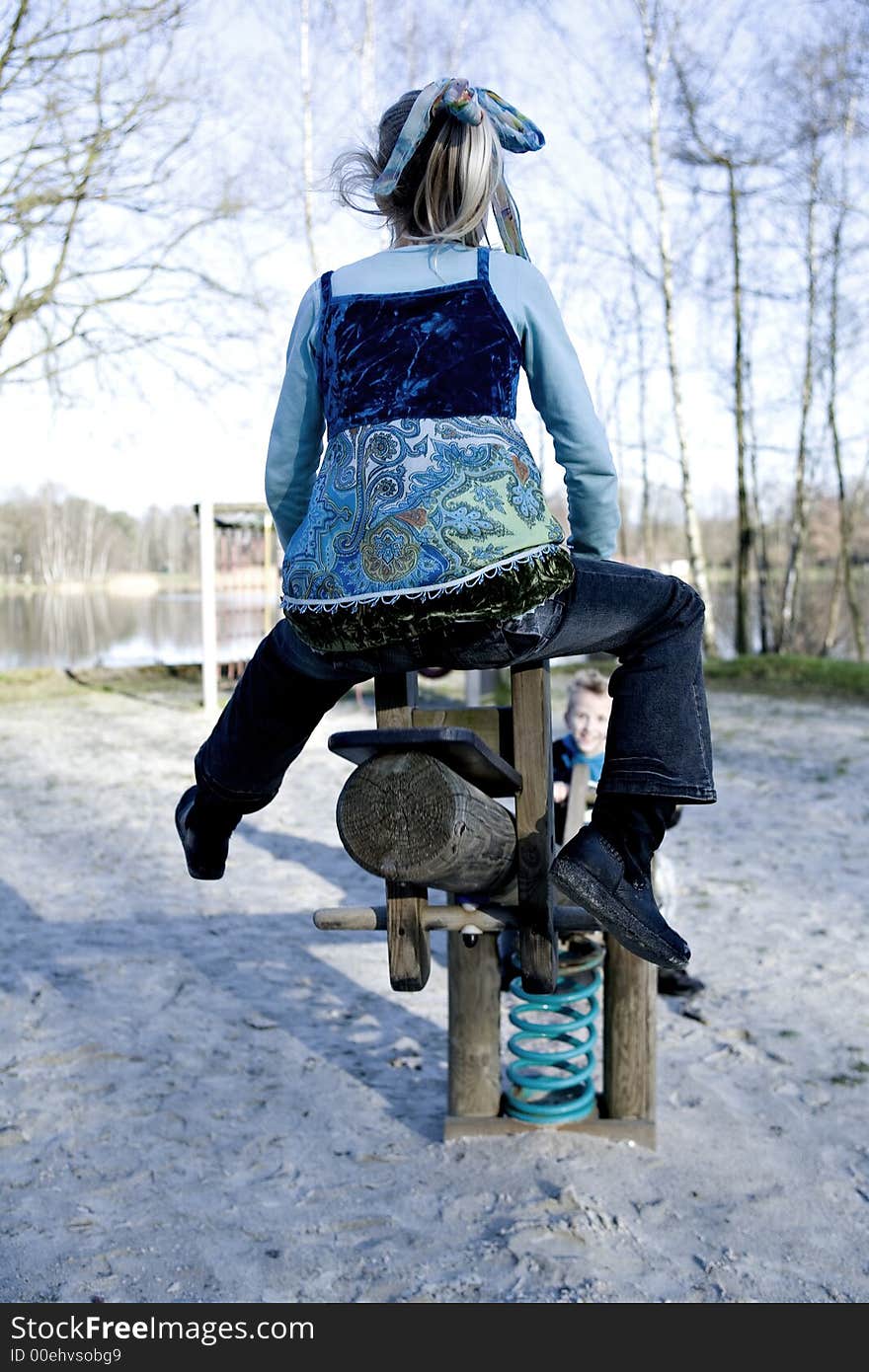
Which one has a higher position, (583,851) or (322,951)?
(583,851)

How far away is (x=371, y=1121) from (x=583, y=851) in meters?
2.49

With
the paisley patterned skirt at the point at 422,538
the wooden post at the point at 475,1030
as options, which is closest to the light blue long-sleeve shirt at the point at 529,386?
the paisley patterned skirt at the point at 422,538

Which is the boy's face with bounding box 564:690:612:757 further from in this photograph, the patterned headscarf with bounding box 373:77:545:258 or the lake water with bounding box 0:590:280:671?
the lake water with bounding box 0:590:280:671

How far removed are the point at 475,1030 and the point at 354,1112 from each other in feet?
2.15

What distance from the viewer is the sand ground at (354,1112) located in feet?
10.3

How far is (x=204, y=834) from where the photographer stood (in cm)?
252

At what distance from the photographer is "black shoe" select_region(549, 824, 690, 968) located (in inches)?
80.7

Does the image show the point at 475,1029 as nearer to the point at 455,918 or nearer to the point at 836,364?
the point at 455,918

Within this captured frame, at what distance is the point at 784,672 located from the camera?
1571 centimetres

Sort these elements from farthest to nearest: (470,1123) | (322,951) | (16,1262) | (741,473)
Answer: (741,473)
(322,951)
(470,1123)
(16,1262)

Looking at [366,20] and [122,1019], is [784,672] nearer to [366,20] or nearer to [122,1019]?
[366,20]

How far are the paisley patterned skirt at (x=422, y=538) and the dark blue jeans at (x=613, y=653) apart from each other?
55mm

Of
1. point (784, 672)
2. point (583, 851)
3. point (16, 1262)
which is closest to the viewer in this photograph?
point (583, 851)
